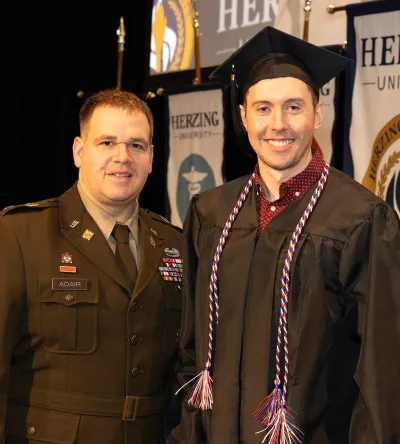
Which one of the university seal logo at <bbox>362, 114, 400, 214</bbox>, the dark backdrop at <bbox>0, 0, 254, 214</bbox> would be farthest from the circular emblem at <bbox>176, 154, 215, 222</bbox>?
Answer: the university seal logo at <bbox>362, 114, 400, 214</bbox>

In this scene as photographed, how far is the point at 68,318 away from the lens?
2.70 m

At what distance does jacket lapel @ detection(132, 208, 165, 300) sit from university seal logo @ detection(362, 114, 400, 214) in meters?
2.01


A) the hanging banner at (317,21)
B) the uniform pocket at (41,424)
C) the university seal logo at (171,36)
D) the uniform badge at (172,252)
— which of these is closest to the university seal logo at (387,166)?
the hanging banner at (317,21)

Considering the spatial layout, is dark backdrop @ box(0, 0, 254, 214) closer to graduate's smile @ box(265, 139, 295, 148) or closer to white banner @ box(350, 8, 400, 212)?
white banner @ box(350, 8, 400, 212)

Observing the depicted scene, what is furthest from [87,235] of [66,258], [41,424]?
[41,424]

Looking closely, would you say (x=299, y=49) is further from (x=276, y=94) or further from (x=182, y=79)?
(x=182, y=79)

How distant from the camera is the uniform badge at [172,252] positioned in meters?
2.95

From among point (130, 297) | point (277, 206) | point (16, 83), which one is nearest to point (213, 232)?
point (277, 206)

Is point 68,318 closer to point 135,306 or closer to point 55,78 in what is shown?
point 135,306

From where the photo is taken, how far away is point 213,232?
8.34 ft

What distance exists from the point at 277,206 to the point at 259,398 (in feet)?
1.87

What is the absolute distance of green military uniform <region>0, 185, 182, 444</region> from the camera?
8.68ft

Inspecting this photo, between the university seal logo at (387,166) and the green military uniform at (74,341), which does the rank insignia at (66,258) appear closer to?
the green military uniform at (74,341)

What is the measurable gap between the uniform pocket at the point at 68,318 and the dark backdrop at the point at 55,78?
3891mm
